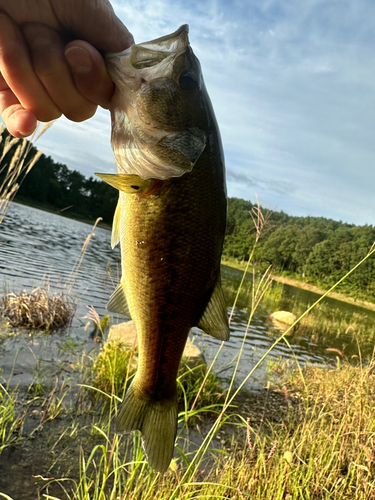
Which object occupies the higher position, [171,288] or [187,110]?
[187,110]

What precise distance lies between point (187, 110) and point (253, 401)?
839 centimetres

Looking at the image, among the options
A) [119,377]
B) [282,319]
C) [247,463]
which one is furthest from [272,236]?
[247,463]

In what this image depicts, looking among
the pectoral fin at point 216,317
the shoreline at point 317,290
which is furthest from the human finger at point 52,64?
the shoreline at point 317,290

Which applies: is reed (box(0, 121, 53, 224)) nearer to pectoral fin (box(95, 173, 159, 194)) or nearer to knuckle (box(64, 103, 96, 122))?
knuckle (box(64, 103, 96, 122))

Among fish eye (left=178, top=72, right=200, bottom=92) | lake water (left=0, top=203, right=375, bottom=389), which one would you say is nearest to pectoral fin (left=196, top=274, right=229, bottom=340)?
fish eye (left=178, top=72, right=200, bottom=92)

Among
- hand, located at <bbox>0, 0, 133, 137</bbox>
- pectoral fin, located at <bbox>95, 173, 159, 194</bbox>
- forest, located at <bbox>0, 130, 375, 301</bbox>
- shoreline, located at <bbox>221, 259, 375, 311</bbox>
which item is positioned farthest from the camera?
shoreline, located at <bbox>221, 259, 375, 311</bbox>

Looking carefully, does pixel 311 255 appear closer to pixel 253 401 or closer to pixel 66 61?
pixel 253 401

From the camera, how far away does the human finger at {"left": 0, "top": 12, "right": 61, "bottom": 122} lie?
153 centimetres

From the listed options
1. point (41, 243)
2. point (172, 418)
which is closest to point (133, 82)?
point (172, 418)

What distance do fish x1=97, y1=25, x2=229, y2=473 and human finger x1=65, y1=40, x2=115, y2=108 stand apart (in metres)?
0.05

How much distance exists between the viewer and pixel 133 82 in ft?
4.52

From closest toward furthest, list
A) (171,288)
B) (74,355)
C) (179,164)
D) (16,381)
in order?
(179,164), (171,288), (16,381), (74,355)

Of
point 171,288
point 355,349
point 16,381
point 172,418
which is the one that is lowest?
point 16,381

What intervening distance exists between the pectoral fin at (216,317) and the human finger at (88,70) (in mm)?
958
